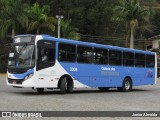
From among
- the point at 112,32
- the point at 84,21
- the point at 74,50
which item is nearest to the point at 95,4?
the point at 84,21

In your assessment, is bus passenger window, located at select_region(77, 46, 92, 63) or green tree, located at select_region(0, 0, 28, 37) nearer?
bus passenger window, located at select_region(77, 46, 92, 63)

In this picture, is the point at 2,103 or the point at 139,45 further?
the point at 139,45

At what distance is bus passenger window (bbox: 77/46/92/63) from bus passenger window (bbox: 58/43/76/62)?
45 centimetres

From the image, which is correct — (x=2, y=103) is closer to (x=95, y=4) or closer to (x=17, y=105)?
(x=17, y=105)

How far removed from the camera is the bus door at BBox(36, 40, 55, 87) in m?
21.6

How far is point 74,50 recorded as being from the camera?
23.6 meters

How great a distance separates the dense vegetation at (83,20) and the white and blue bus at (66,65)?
88.6ft

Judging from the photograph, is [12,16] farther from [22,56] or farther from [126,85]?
[22,56]

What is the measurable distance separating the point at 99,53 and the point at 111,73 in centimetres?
185

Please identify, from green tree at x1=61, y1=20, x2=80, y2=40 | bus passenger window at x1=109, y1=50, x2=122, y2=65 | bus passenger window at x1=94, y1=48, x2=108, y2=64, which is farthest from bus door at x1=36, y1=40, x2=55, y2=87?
green tree at x1=61, y1=20, x2=80, y2=40

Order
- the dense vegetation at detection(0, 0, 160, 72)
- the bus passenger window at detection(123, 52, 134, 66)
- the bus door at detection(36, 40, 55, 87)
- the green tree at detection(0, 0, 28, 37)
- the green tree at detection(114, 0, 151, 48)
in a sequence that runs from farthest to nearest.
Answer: the green tree at detection(114, 0, 151, 48)
the dense vegetation at detection(0, 0, 160, 72)
the green tree at detection(0, 0, 28, 37)
the bus passenger window at detection(123, 52, 134, 66)
the bus door at detection(36, 40, 55, 87)

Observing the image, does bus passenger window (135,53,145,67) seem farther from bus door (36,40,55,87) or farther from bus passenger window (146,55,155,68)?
bus door (36,40,55,87)

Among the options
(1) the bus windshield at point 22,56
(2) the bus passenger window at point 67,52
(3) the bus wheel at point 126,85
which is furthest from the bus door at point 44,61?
(3) the bus wheel at point 126,85

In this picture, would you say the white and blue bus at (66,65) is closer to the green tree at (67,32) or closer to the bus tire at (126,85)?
the bus tire at (126,85)
